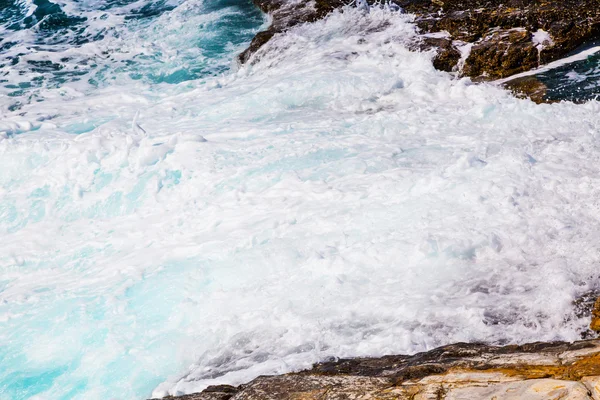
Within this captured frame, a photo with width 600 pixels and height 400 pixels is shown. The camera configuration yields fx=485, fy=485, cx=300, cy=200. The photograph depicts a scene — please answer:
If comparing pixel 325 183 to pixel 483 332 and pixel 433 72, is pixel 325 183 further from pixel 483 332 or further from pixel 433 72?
pixel 433 72

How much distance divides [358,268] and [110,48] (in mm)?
11009

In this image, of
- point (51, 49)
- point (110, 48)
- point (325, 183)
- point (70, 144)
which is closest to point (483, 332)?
point (325, 183)

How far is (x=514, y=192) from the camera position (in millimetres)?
5781

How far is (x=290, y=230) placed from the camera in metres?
6.01

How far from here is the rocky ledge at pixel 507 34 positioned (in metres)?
9.08

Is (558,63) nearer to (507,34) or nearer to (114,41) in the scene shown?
(507,34)

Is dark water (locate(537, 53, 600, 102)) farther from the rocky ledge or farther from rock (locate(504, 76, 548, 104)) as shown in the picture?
the rocky ledge

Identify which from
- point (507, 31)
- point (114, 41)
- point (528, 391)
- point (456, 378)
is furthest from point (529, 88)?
point (114, 41)

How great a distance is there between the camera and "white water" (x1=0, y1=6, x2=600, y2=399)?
453cm

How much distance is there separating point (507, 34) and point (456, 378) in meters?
8.62

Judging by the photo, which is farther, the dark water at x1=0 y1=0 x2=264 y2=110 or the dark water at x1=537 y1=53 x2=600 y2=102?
→ the dark water at x1=0 y1=0 x2=264 y2=110

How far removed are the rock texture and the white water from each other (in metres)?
0.53

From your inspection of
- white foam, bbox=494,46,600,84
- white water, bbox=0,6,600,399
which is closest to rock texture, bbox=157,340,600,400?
white water, bbox=0,6,600,399

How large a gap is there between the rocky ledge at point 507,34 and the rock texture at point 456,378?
602 cm
